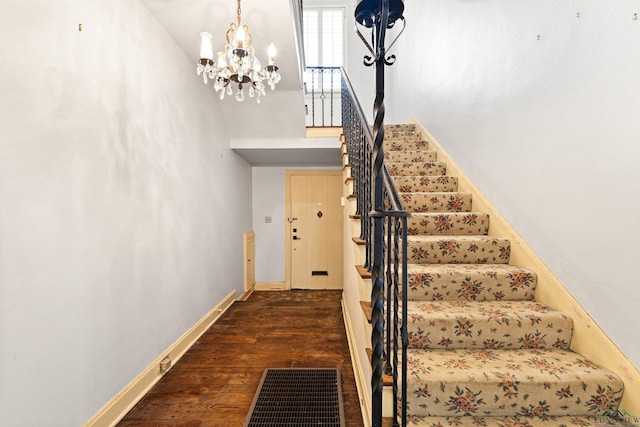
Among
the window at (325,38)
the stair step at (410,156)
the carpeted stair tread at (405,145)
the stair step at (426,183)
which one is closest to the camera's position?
the stair step at (426,183)

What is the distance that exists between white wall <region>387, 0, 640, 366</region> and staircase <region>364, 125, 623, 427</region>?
0.23m

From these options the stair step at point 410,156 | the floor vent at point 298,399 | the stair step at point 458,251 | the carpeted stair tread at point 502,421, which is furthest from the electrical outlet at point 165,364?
the stair step at point 410,156

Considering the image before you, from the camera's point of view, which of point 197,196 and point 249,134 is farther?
point 249,134

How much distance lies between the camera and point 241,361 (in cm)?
260

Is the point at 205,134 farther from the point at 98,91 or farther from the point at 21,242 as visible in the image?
the point at 21,242

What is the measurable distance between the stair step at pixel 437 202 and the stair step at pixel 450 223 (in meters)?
0.21

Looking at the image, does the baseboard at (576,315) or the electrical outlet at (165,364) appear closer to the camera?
the baseboard at (576,315)

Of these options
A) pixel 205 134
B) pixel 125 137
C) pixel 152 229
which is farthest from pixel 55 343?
pixel 205 134

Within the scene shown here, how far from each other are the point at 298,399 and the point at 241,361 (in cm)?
76

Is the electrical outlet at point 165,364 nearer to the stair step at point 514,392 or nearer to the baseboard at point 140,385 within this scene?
the baseboard at point 140,385

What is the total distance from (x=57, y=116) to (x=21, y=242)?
0.63 m

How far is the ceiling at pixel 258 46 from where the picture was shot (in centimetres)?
214

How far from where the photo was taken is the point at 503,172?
2.34 meters

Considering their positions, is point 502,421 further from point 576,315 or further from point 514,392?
point 576,315
